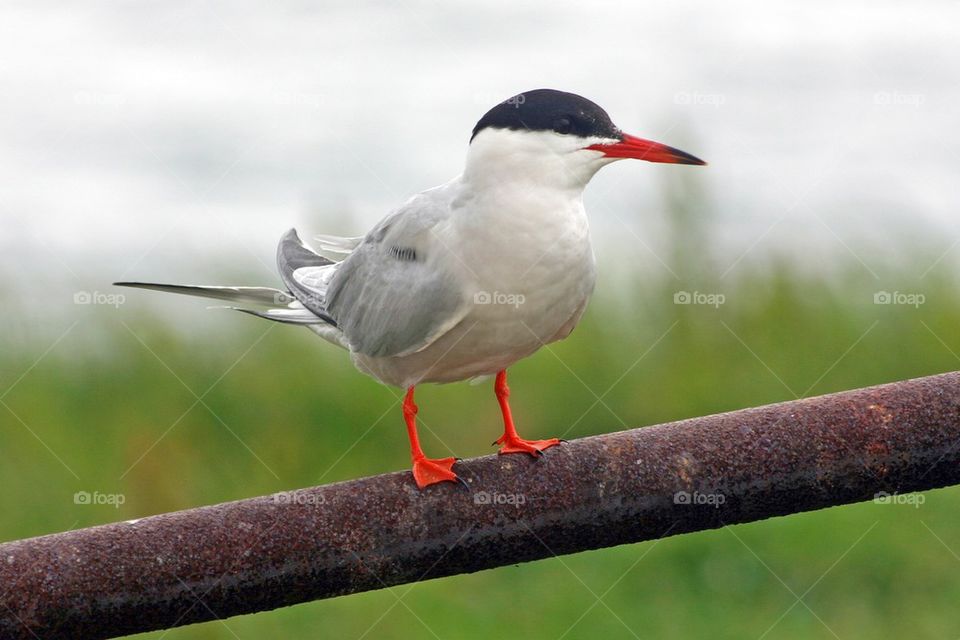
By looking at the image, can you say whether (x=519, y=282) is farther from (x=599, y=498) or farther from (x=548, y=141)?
(x=599, y=498)

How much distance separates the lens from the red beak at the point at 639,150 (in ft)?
7.95

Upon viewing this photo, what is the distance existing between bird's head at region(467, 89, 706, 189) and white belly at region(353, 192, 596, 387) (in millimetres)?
95

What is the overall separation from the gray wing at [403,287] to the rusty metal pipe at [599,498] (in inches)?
27.5

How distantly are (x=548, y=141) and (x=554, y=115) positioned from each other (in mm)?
55

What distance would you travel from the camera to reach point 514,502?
75.5 inches

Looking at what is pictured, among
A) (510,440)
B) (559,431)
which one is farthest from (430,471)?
(559,431)

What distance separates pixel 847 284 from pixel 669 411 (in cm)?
101

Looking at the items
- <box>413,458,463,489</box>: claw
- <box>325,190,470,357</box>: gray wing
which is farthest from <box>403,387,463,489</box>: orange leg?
<box>325,190,470,357</box>: gray wing

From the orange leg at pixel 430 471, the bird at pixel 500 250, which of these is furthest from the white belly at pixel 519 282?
the orange leg at pixel 430 471

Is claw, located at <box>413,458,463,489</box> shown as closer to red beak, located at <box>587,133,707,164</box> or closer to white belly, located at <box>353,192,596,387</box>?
white belly, located at <box>353,192,596,387</box>

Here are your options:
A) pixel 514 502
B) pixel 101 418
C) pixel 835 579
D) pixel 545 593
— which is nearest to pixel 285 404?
pixel 101 418

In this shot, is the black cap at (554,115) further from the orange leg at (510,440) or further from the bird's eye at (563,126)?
the orange leg at (510,440)

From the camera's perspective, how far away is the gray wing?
2.62 meters

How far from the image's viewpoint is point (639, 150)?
2.46 meters
